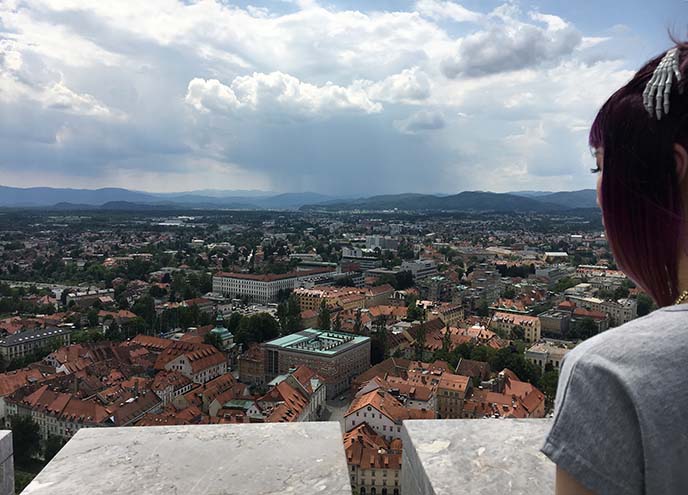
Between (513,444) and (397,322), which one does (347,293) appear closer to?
(397,322)

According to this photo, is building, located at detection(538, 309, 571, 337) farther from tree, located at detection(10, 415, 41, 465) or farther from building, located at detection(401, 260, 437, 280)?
tree, located at detection(10, 415, 41, 465)

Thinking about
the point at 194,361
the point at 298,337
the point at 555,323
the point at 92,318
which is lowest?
the point at 555,323

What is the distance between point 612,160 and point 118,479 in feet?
3.51

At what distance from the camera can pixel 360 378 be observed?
10609mm

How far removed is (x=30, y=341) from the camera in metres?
13.6

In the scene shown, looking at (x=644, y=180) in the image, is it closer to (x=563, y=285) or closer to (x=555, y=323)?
(x=555, y=323)

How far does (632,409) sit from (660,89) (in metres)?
0.21

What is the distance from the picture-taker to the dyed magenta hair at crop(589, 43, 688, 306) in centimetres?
39

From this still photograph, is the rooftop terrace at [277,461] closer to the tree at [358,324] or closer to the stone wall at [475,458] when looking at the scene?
the stone wall at [475,458]

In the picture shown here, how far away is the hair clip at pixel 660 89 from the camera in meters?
0.38

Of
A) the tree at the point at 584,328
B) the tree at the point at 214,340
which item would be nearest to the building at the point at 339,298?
the tree at the point at 214,340

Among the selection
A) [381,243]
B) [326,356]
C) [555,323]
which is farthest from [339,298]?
[381,243]

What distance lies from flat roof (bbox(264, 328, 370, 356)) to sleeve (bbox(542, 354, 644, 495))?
10.8 metres

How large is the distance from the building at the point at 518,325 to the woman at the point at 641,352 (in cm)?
1542
